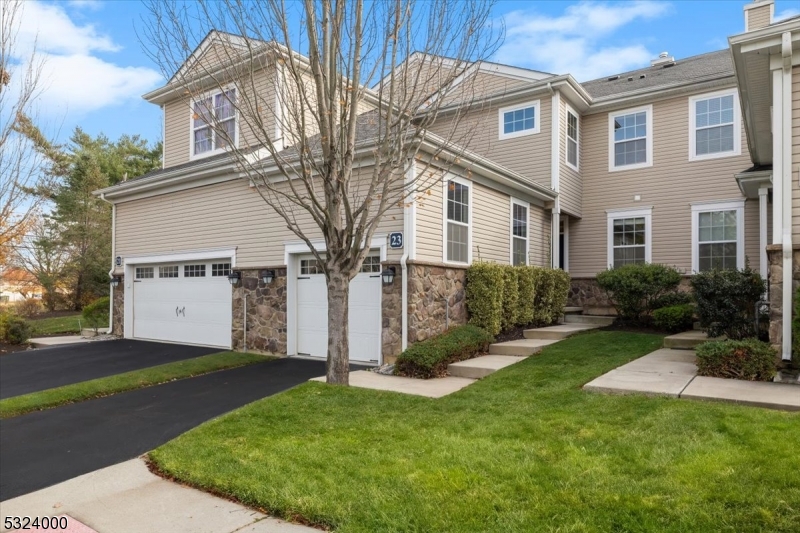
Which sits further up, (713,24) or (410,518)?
(713,24)

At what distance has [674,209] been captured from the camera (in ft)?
42.3

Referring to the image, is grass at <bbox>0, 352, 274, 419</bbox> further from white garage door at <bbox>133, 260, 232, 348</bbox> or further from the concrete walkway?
the concrete walkway

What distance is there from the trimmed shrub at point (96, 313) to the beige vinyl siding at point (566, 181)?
13.9 metres

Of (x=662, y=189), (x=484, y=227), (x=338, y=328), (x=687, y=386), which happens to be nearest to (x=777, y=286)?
(x=687, y=386)

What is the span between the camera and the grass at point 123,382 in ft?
23.8

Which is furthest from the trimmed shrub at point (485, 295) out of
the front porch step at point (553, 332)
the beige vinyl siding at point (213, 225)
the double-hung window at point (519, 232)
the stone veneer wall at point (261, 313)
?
the stone veneer wall at point (261, 313)

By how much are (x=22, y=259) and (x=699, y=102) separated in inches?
1087

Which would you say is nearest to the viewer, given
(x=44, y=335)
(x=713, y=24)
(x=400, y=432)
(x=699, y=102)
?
(x=400, y=432)

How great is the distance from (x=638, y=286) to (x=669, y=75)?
657 centimetres

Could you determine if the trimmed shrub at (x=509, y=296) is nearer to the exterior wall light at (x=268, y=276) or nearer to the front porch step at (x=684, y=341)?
the front porch step at (x=684, y=341)

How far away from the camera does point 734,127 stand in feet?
39.8

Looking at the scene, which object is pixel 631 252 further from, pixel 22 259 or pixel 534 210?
pixel 22 259

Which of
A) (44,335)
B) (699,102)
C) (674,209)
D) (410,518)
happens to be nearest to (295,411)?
(410,518)

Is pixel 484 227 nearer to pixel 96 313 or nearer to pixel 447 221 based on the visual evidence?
pixel 447 221
